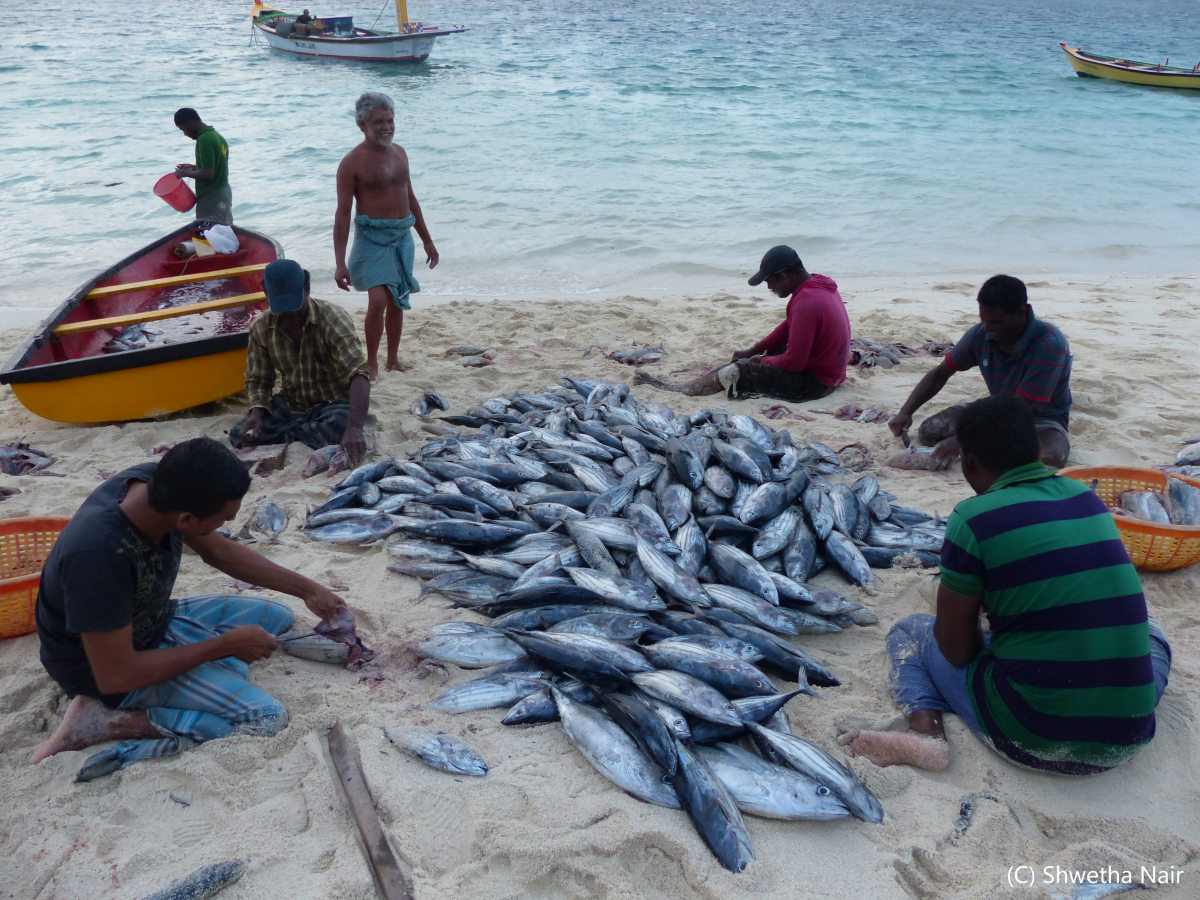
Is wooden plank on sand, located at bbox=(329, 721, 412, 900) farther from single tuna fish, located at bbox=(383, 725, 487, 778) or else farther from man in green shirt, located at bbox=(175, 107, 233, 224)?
man in green shirt, located at bbox=(175, 107, 233, 224)

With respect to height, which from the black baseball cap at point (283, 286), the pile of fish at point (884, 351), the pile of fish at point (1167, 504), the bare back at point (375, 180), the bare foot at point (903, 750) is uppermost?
the bare back at point (375, 180)

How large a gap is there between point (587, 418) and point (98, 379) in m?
3.36

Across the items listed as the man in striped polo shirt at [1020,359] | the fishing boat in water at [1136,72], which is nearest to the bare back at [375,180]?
the man in striped polo shirt at [1020,359]

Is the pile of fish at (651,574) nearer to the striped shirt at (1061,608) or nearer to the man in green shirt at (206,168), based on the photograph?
the striped shirt at (1061,608)

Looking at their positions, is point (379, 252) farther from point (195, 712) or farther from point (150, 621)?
point (195, 712)

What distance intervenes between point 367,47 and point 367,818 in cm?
2855

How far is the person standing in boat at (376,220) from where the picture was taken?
5.96 meters

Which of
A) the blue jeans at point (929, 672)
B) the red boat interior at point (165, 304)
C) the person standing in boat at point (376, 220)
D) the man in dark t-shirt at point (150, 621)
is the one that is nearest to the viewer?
the man in dark t-shirt at point (150, 621)

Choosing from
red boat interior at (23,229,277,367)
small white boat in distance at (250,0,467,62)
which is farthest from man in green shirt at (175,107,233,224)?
small white boat in distance at (250,0,467,62)

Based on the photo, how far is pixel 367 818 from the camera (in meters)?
2.42

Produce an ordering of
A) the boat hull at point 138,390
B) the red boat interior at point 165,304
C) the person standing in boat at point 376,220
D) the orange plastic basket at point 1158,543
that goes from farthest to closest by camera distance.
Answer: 1. the red boat interior at point 165,304
2. the person standing in boat at point 376,220
3. the boat hull at point 138,390
4. the orange plastic basket at point 1158,543

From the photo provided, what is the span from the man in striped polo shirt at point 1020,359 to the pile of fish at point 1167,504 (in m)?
0.55

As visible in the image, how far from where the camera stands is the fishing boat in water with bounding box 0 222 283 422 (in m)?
5.29

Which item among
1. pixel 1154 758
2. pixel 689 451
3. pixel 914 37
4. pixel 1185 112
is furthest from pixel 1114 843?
pixel 914 37
